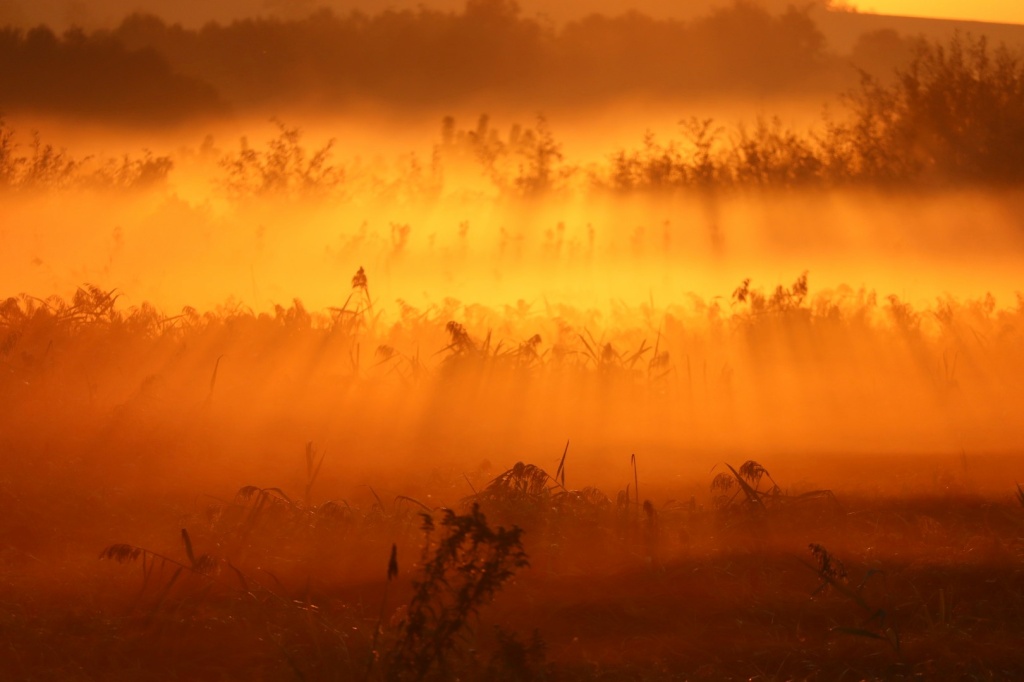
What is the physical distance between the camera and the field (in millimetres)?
3695

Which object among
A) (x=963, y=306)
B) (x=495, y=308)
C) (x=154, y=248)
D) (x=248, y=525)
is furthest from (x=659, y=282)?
(x=248, y=525)

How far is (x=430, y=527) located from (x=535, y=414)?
9.65 ft

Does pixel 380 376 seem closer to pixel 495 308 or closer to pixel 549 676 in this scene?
pixel 495 308

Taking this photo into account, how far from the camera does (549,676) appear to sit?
134 inches

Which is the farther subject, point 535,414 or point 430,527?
point 535,414

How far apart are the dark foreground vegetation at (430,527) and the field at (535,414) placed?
0.7 inches

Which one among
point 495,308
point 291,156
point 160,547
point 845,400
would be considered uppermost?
point 291,156

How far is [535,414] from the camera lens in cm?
634

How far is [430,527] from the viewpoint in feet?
11.2

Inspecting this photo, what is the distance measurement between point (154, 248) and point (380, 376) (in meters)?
3.56

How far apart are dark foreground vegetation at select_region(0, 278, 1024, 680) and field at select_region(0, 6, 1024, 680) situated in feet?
0.06

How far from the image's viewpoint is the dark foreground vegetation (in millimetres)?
3553

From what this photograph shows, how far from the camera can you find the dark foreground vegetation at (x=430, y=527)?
355cm

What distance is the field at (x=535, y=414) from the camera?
12.1 feet
